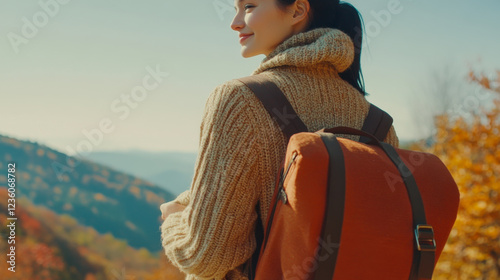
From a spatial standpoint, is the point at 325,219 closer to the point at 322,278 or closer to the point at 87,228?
the point at 322,278

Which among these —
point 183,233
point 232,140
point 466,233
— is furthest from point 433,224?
point 466,233

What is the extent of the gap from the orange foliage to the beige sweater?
172 inches

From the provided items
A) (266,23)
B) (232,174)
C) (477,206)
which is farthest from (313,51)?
(477,206)

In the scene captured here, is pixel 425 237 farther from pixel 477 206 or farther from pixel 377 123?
pixel 477 206

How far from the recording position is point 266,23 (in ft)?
5.02

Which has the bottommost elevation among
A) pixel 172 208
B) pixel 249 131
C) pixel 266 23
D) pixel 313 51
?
pixel 172 208

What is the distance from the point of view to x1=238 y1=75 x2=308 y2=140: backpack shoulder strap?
131cm

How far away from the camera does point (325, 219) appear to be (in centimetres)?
111

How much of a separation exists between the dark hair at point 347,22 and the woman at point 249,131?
10cm

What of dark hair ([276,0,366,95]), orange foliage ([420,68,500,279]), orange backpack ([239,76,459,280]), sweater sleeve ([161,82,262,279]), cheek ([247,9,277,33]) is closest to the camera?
orange backpack ([239,76,459,280])

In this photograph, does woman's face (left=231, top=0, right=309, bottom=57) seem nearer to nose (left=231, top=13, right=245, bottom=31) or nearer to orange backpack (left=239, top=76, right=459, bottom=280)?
nose (left=231, top=13, right=245, bottom=31)

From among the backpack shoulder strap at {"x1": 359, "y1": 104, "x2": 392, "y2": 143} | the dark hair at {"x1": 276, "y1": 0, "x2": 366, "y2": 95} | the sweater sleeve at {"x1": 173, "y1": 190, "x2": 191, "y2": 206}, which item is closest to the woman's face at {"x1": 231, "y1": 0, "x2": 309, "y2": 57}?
the dark hair at {"x1": 276, "y1": 0, "x2": 366, "y2": 95}

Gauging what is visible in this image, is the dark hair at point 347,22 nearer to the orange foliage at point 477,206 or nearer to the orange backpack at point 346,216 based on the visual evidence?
the orange backpack at point 346,216

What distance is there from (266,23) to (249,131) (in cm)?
44
